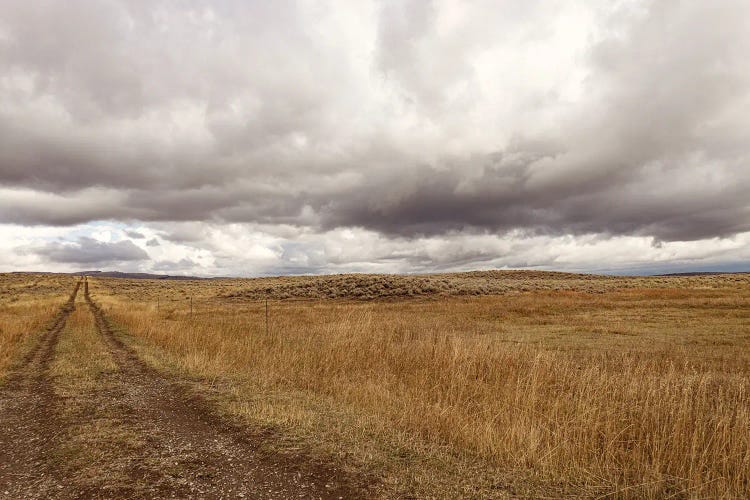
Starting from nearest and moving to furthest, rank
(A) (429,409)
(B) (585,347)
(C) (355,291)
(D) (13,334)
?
(A) (429,409)
(B) (585,347)
(D) (13,334)
(C) (355,291)

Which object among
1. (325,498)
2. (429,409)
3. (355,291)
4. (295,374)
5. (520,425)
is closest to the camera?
(325,498)

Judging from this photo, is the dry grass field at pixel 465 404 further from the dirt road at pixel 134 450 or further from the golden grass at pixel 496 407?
the dirt road at pixel 134 450

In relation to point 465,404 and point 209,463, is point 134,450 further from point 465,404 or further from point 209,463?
point 465,404

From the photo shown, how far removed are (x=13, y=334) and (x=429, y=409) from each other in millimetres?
22642

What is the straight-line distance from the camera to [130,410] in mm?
9422

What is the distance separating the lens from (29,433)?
815 cm

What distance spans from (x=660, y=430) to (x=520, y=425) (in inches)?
101

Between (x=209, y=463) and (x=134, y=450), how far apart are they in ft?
5.17

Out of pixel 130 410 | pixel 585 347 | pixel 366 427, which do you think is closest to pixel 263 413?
pixel 366 427

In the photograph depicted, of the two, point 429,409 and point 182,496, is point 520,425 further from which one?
point 182,496

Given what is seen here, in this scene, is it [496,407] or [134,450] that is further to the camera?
[496,407]

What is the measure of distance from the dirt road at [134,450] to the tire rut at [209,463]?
0.05 feet

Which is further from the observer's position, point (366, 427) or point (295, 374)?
point (295, 374)

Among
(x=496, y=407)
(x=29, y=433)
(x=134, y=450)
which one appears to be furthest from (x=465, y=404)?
(x=29, y=433)
